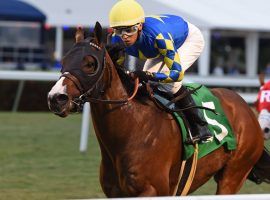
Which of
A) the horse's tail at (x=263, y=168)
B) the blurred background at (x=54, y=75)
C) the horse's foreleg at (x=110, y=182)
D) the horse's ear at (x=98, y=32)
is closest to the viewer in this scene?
the horse's ear at (x=98, y=32)

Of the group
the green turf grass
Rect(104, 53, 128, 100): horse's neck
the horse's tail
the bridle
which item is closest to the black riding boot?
Rect(104, 53, 128, 100): horse's neck

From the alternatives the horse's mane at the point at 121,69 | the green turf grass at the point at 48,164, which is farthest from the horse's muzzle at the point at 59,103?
the green turf grass at the point at 48,164

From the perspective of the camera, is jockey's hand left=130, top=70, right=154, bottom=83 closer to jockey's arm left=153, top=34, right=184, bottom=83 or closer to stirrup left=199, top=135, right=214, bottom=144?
jockey's arm left=153, top=34, right=184, bottom=83

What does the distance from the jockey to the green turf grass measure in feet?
6.55

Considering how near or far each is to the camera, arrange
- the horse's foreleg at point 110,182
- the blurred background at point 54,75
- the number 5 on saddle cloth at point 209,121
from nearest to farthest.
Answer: the horse's foreleg at point 110,182, the number 5 on saddle cloth at point 209,121, the blurred background at point 54,75

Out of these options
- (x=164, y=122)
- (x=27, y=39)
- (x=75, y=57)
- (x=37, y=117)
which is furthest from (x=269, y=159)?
(x=27, y=39)

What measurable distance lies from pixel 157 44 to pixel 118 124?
572mm

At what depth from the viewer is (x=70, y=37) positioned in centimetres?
2577

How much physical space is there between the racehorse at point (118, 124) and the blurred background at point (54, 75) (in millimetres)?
456

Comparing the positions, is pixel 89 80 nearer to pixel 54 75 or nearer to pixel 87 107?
pixel 87 107

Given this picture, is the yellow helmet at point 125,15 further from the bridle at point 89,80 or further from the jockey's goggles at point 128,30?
the bridle at point 89,80

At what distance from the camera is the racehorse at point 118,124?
404 centimetres

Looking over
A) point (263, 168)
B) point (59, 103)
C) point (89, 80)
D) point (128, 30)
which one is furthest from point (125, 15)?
point (263, 168)

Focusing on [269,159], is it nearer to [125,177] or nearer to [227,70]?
[125,177]
